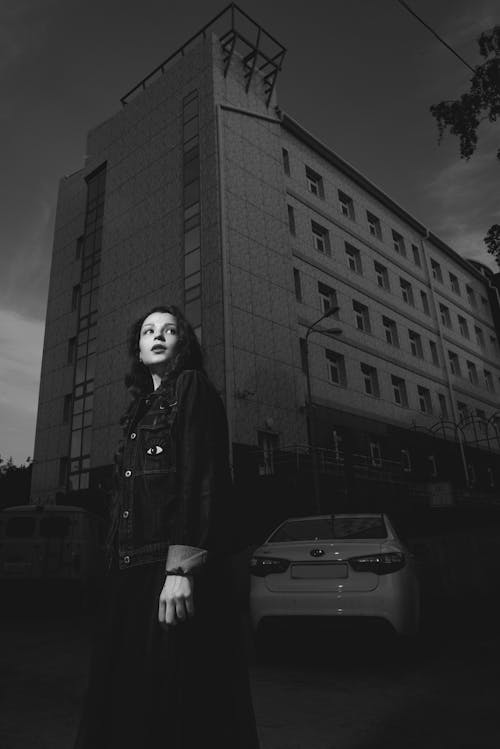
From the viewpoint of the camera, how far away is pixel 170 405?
6.97 ft

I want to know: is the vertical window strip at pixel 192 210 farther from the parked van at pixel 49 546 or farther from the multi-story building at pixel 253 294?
the parked van at pixel 49 546

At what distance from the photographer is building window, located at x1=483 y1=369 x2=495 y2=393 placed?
1378 inches

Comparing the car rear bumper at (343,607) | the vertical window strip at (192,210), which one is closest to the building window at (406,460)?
the vertical window strip at (192,210)

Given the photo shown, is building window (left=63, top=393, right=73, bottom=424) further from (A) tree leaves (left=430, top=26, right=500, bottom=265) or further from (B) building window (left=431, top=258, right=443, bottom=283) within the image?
(B) building window (left=431, top=258, right=443, bottom=283)

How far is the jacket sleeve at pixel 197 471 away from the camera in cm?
179

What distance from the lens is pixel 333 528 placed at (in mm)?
5746

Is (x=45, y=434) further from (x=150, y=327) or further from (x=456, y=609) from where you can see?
(x=150, y=327)

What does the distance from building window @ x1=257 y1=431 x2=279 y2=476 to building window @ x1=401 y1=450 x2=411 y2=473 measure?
345 inches

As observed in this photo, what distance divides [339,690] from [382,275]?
2687 cm

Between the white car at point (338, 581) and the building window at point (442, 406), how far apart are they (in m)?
25.6

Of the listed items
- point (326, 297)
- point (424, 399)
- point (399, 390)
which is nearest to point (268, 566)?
point (326, 297)

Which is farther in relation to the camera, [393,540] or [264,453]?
[264,453]

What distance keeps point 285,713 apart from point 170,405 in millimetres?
2845

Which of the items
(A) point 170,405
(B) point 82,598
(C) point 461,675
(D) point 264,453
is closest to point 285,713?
(C) point 461,675
